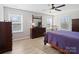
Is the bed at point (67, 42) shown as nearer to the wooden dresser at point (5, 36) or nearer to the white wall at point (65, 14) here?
the wooden dresser at point (5, 36)

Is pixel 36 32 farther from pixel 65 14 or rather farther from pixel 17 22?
pixel 65 14

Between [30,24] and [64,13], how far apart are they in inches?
112

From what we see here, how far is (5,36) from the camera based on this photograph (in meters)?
3.57

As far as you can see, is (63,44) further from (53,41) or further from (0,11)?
(0,11)

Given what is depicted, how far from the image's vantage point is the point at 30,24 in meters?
6.79

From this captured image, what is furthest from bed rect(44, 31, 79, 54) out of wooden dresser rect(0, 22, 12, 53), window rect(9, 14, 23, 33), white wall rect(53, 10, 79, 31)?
white wall rect(53, 10, 79, 31)

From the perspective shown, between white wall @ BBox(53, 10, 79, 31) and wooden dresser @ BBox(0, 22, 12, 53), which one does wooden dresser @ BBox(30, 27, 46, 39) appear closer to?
white wall @ BBox(53, 10, 79, 31)

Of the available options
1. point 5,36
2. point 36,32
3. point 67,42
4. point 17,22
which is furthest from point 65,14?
point 5,36

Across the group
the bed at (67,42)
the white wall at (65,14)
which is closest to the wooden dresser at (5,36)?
the bed at (67,42)

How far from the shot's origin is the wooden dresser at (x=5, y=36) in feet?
11.4

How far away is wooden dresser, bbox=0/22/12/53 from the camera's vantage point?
11.4 feet
